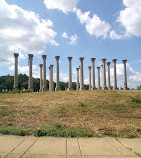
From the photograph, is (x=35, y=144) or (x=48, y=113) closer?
(x=35, y=144)

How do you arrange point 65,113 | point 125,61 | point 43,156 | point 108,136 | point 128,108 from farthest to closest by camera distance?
point 125,61 → point 128,108 → point 65,113 → point 108,136 → point 43,156

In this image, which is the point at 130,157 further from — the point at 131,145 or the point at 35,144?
the point at 35,144

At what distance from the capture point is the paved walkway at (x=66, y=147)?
5.20 metres

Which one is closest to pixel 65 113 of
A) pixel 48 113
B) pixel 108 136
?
pixel 48 113

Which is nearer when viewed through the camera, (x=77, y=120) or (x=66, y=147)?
(x=66, y=147)

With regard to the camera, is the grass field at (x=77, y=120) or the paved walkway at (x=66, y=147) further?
the grass field at (x=77, y=120)

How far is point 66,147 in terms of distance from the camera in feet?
19.6

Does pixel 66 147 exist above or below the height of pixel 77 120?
above

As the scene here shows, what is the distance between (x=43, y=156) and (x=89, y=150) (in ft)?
5.60

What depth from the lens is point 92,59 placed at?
5003cm

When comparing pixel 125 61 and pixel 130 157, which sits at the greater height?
pixel 125 61

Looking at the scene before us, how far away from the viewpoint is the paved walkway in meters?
5.20

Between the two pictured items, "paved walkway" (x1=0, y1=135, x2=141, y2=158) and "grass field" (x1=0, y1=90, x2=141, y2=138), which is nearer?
"paved walkway" (x1=0, y1=135, x2=141, y2=158)

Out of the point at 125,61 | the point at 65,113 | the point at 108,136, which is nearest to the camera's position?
the point at 108,136
